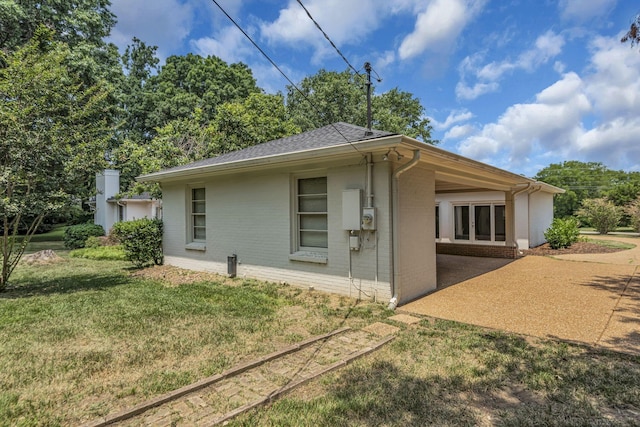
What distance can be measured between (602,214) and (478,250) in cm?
1530

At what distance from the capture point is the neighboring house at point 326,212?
6.00m

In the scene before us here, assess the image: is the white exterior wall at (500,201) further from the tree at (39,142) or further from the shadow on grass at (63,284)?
the tree at (39,142)

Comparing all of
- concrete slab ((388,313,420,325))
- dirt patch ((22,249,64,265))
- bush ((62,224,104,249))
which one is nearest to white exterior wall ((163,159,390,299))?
concrete slab ((388,313,420,325))

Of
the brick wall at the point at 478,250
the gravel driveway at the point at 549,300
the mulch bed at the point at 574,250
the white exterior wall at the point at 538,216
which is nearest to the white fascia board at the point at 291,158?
the gravel driveway at the point at 549,300

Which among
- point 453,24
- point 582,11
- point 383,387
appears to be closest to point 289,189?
point 383,387

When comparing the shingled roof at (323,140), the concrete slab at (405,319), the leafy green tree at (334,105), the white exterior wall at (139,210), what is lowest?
the concrete slab at (405,319)

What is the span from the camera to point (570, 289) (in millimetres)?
6996

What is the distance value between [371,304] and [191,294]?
3.68m

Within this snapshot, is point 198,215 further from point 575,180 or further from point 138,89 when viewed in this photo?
point 575,180

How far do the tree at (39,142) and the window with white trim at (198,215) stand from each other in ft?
8.84

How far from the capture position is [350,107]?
28.2 m

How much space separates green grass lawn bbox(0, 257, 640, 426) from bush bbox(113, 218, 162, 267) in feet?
13.3

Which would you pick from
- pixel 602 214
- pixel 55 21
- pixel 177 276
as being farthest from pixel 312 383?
pixel 602 214

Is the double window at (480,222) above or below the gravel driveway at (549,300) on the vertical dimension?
above
